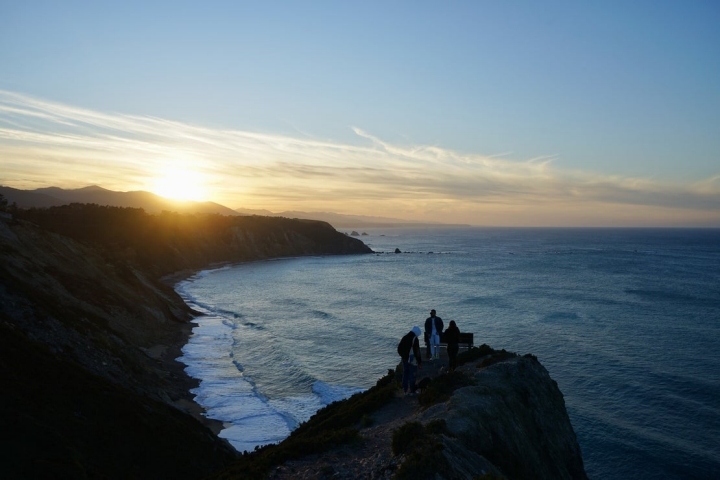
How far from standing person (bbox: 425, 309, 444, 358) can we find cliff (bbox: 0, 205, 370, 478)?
9.81m

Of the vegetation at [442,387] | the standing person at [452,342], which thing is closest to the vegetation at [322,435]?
the vegetation at [442,387]

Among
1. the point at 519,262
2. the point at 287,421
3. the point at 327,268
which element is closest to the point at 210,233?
the point at 327,268

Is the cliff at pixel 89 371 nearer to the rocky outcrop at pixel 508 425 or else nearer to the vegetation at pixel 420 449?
the vegetation at pixel 420 449

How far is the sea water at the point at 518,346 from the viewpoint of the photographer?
24938 mm

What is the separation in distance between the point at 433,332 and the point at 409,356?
3.41 meters

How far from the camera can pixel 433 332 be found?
18844mm

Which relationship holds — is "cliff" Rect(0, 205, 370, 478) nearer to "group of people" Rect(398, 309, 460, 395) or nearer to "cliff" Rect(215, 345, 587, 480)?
"cliff" Rect(215, 345, 587, 480)

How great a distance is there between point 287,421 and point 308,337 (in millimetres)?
19659

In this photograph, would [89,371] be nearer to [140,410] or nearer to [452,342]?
[140,410]

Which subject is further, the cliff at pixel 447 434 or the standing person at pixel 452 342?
the standing person at pixel 452 342

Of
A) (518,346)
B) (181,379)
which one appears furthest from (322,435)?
(518,346)

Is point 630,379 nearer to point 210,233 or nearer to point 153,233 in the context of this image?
point 153,233

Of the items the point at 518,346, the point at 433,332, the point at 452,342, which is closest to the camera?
the point at 452,342

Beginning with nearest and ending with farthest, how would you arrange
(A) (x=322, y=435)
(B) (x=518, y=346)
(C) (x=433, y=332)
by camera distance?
(A) (x=322, y=435)
(C) (x=433, y=332)
(B) (x=518, y=346)
